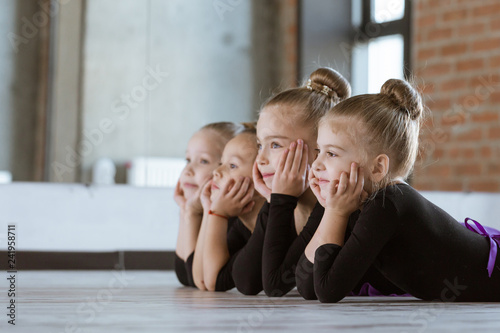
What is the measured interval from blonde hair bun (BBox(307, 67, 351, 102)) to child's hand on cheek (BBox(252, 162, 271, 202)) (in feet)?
0.80

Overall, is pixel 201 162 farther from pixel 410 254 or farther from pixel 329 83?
pixel 410 254

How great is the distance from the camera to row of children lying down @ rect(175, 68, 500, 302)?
134 centimetres

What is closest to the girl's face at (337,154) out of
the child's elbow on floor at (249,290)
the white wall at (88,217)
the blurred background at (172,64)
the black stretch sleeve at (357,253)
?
the black stretch sleeve at (357,253)

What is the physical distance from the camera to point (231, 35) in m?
5.54

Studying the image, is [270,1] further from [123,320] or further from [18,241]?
[123,320]

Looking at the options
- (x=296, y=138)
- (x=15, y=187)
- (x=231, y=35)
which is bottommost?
(x=15, y=187)

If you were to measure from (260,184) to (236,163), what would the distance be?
166 mm

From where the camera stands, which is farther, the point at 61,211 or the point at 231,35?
the point at 231,35

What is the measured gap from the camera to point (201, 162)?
2059 millimetres

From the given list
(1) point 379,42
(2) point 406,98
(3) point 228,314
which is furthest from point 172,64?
(3) point 228,314

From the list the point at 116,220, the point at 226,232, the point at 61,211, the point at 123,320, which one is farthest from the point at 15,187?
the point at 123,320

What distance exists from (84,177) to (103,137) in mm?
315

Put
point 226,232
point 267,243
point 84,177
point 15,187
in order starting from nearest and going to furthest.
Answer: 1. point 267,243
2. point 226,232
3. point 15,187
4. point 84,177

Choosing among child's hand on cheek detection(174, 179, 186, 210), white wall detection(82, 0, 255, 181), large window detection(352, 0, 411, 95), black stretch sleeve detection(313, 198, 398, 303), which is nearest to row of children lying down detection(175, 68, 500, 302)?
black stretch sleeve detection(313, 198, 398, 303)
